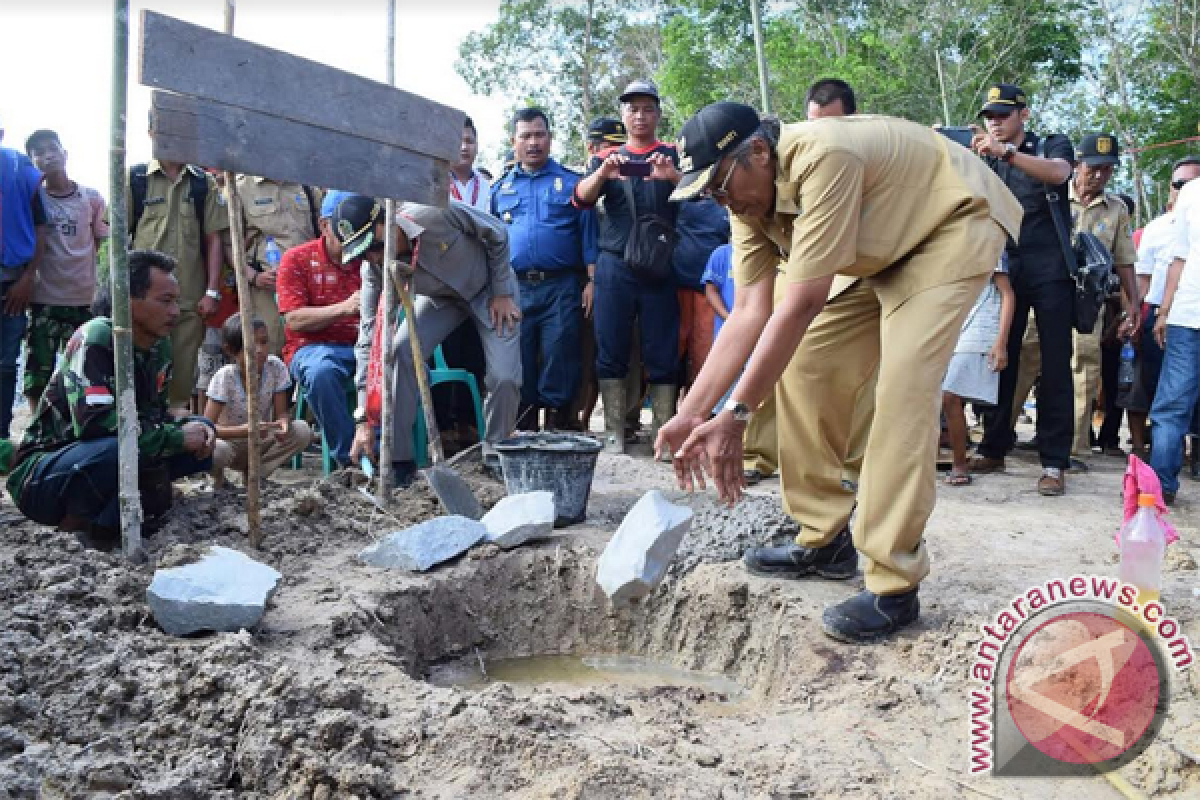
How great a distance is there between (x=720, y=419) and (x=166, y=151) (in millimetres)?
2126

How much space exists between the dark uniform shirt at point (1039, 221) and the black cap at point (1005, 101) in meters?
0.20

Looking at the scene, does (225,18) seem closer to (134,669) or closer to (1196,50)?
(134,669)

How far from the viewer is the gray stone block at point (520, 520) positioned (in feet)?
13.0

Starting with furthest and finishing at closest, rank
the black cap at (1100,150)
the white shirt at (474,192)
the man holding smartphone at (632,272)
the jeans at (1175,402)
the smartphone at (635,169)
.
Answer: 1. the white shirt at (474,192)
2. the black cap at (1100,150)
3. the man holding smartphone at (632,272)
4. the smartphone at (635,169)
5. the jeans at (1175,402)

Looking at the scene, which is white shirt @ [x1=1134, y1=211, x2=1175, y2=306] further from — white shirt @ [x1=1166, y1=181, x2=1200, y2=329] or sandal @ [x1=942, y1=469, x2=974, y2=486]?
sandal @ [x1=942, y1=469, x2=974, y2=486]

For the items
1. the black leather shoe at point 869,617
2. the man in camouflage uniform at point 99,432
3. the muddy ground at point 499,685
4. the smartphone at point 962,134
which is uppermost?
the smartphone at point 962,134

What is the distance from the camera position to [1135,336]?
21.7 ft

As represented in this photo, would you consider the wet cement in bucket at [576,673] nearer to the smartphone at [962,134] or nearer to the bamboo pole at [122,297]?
the bamboo pole at [122,297]

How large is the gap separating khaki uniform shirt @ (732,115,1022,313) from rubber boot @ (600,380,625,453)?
2875 mm

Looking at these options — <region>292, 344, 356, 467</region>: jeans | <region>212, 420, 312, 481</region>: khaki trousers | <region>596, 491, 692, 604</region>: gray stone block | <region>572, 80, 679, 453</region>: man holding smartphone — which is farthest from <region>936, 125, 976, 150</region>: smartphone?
<region>212, 420, 312, 481</region>: khaki trousers

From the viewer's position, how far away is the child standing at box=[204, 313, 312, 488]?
199 inches

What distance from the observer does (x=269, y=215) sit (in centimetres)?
625

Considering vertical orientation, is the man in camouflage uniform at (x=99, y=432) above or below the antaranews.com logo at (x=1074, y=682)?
above

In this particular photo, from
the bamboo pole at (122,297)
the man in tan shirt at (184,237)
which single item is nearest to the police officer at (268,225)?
the man in tan shirt at (184,237)
